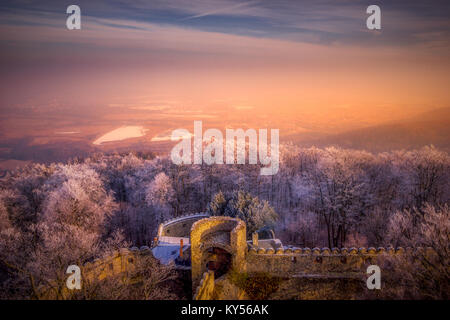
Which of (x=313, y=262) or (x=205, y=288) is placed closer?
(x=205, y=288)

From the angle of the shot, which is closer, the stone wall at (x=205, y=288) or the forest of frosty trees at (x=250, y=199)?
the stone wall at (x=205, y=288)

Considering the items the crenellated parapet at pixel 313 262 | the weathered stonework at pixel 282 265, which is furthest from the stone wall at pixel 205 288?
the crenellated parapet at pixel 313 262

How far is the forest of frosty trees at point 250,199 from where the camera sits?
21.8m

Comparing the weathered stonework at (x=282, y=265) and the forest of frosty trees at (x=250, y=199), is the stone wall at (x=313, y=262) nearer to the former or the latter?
the weathered stonework at (x=282, y=265)

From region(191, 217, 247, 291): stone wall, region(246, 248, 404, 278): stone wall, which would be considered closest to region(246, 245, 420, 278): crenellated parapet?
region(246, 248, 404, 278): stone wall

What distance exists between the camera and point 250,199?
75.8ft

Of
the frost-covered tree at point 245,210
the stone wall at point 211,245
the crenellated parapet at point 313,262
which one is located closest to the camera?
the stone wall at point 211,245

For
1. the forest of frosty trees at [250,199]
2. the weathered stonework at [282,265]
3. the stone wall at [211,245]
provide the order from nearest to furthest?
the stone wall at [211,245], the weathered stonework at [282,265], the forest of frosty trees at [250,199]

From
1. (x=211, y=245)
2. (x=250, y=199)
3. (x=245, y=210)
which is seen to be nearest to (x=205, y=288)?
(x=211, y=245)

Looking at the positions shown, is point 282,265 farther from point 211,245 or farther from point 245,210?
point 245,210

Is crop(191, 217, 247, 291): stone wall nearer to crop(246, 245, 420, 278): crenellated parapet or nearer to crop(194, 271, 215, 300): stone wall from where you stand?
crop(246, 245, 420, 278): crenellated parapet
